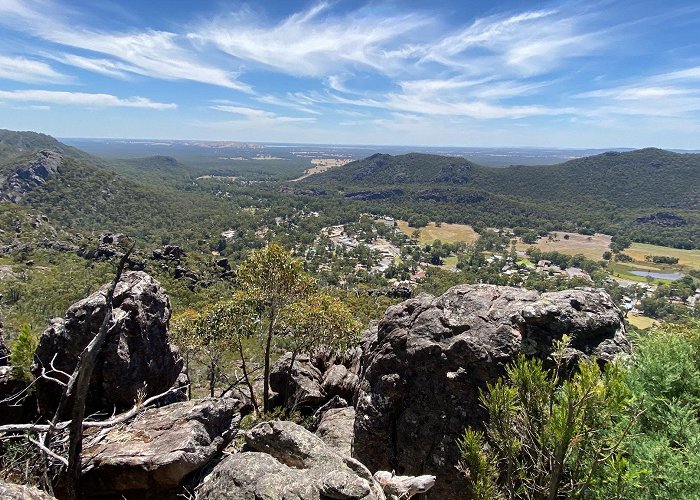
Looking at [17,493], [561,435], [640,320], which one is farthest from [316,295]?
[640,320]

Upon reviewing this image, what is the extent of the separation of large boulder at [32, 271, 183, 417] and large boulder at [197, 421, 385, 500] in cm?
503

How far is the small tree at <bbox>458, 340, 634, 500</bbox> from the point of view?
756 centimetres

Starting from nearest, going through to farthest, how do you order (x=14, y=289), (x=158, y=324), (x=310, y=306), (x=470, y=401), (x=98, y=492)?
(x=98, y=492) → (x=470, y=401) → (x=158, y=324) → (x=310, y=306) → (x=14, y=289)

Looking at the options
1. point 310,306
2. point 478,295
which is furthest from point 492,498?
point 310,306

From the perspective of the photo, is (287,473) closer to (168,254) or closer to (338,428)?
(338,428)

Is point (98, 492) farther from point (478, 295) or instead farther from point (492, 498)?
point (478, 295)

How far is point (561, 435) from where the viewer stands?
7727mm

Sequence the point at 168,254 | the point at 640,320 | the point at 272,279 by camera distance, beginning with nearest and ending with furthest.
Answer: the point at 272,279, the point at 168,254, the point at 640,320

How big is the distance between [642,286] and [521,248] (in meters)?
65.9

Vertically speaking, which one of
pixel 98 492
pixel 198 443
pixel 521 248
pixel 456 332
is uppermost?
pixel 456 332

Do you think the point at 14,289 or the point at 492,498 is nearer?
the point at 492,498

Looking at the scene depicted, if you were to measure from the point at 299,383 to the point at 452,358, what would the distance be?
12.1m

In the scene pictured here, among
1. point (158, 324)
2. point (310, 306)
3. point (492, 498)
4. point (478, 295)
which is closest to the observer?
point (492, 498)

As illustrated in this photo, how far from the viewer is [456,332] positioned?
12.8 m
